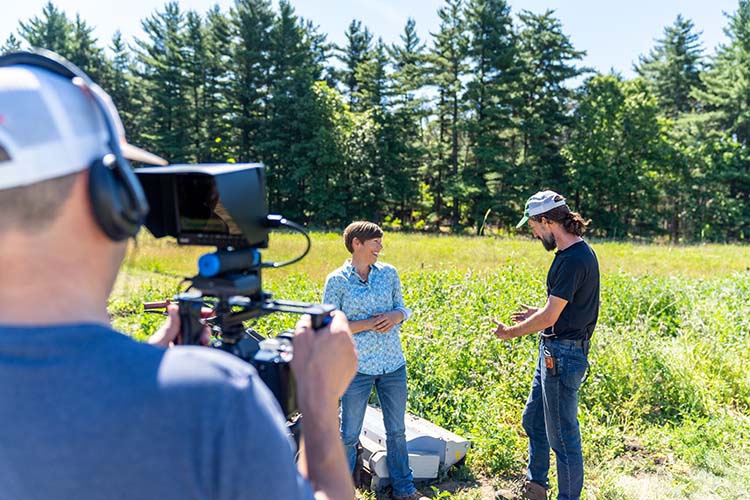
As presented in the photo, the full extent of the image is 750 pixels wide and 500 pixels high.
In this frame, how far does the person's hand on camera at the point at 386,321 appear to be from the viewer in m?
3.80

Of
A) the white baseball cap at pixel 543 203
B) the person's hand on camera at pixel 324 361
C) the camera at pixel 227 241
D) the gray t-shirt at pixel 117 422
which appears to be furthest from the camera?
the white baseball cap at pixel 543 203

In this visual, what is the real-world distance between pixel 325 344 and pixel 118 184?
0.52 m

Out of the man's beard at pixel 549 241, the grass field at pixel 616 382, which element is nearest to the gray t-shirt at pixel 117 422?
the grass field at pixel 616 382

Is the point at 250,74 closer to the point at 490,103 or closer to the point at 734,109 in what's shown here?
the point at 490,103

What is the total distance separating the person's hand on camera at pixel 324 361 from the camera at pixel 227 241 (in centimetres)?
6

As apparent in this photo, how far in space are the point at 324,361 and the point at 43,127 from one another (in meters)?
0.66

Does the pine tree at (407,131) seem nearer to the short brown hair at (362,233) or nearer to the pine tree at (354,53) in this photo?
the pine tree at (354,53)

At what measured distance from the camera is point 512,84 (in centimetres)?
3741

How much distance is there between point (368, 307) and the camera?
388cm

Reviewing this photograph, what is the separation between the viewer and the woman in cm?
382

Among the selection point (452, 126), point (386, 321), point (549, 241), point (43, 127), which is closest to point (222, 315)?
point (43, 127)

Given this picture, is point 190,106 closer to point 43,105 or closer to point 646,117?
point 646,117

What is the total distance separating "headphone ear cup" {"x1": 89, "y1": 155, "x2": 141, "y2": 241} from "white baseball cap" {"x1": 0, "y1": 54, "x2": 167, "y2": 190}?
24 millimetres

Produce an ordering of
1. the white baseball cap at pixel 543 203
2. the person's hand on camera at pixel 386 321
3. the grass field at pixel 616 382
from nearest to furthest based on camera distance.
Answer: the white baseball cap at pixel 543 203 < the person's hand on camera at pixel 386 321 < the grass field at pixel 616 382
